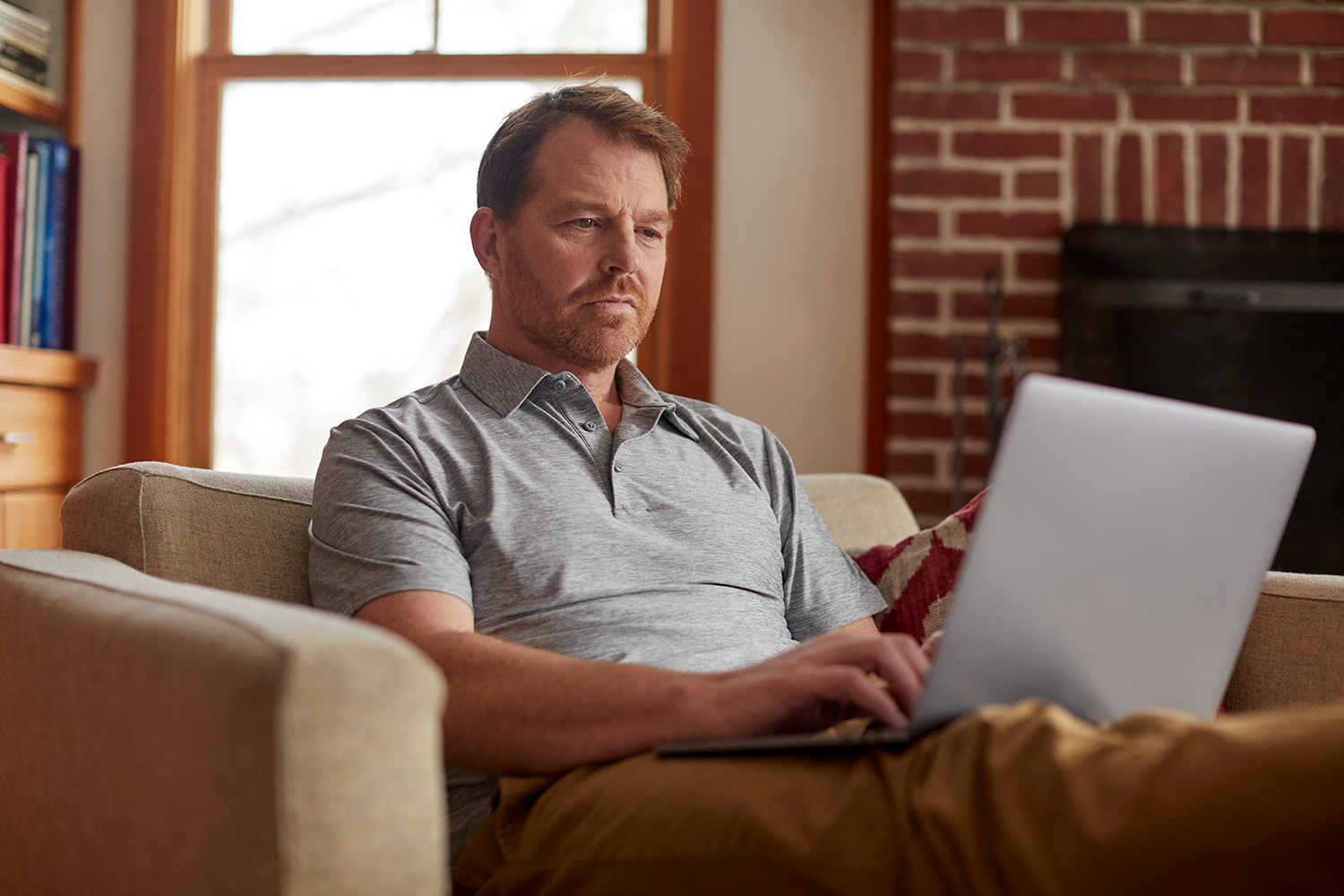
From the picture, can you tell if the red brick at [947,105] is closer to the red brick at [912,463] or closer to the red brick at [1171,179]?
the red brick at [1171,179]

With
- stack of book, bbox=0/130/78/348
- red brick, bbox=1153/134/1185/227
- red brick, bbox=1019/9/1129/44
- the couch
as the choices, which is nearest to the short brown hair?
the couch

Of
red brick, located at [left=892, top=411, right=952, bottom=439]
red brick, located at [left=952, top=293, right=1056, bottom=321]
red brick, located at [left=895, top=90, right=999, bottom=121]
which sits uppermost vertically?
red brick, located at [left=895, top=90, right=999, bottom=121]

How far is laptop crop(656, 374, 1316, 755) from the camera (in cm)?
68

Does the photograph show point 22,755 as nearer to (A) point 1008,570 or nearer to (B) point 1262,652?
(A) point 1008,570

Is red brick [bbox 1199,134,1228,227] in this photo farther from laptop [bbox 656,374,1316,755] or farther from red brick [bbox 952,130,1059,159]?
laptop [bbox 656,374,1316,755]

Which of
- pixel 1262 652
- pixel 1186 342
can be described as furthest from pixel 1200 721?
pixel 1186 342

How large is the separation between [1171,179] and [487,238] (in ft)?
5.16

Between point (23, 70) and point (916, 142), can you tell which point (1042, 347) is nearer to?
point (916, 142)

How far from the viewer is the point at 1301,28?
2279 mm

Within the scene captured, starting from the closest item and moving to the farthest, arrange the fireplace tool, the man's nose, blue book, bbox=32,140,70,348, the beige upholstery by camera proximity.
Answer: the man's nose < the beige upholstery < the fireplace tool < blue book, bbox=32,140,70,348

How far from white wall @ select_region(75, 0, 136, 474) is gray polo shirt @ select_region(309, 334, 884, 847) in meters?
1.61

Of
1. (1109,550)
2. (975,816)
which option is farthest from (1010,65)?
(975,816)

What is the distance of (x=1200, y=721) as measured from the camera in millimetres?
673

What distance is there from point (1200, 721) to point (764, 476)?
29.8 inches
